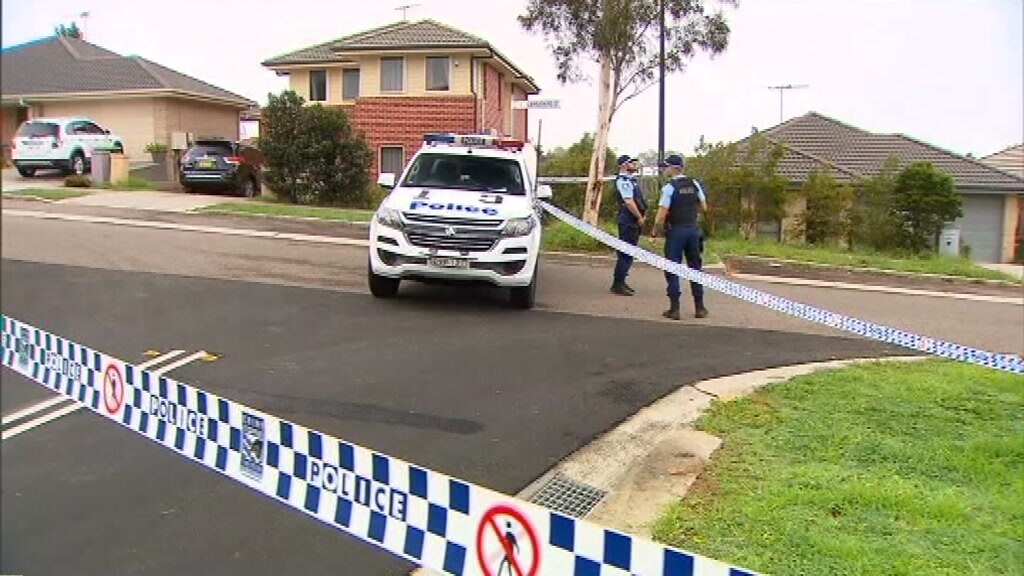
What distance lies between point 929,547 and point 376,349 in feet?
15.2

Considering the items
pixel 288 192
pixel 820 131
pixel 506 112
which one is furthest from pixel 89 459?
pixel 820 131

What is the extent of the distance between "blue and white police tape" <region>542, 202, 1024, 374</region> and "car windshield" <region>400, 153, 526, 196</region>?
1.45 ft

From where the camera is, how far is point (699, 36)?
3.28m

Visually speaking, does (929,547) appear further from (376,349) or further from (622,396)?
(376,349)

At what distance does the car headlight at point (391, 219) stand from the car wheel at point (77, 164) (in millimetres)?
4948

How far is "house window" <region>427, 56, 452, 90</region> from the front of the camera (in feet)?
10.9

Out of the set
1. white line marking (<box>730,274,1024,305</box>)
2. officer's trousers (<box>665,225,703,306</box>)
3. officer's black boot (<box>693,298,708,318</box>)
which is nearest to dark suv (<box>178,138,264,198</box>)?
officer's trousers (<box>665,225,703,306</box>)

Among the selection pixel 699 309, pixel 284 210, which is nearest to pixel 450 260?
pixel 699 309

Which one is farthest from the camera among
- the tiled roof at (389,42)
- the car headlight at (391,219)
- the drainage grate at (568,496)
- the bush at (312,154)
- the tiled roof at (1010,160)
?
the car headlight at (391,219)

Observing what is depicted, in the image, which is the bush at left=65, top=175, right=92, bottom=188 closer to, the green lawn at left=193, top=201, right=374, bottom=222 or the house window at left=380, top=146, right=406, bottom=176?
the green lawn at left=193, top=201, right=374, bottom=222

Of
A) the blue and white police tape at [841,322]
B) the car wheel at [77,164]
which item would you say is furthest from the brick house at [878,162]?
the car wheel at [77,164]

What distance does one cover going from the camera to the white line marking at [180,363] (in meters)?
6.22

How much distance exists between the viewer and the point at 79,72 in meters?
2.84

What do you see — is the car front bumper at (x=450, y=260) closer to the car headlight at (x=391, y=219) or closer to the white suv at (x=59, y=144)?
the car headlight at (x=391, y=219)
